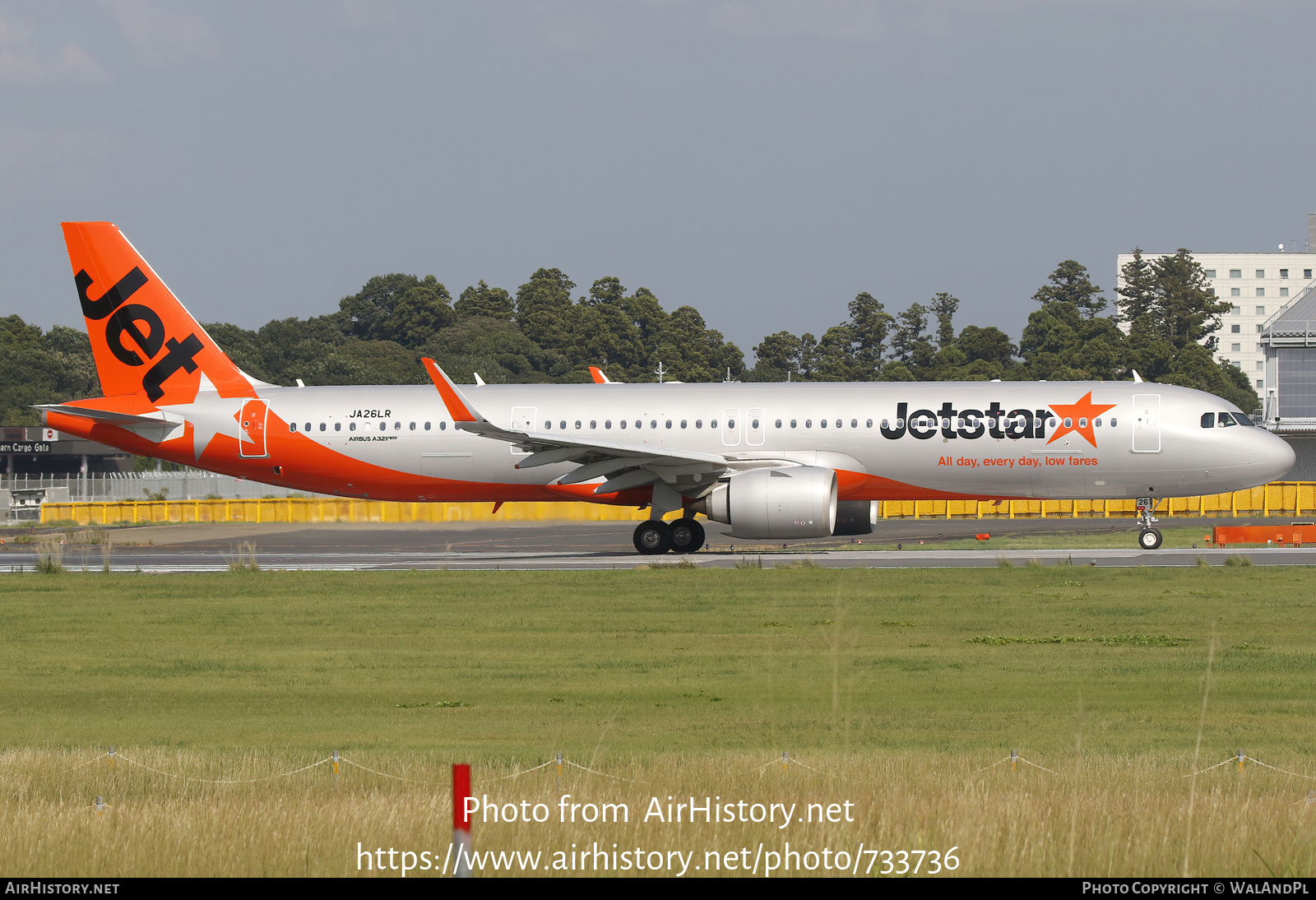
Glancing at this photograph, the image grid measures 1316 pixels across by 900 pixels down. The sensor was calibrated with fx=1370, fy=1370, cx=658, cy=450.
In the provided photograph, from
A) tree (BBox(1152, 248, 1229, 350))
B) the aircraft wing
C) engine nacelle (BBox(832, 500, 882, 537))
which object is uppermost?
tree (BBox(1152, 248, 1229, 350))

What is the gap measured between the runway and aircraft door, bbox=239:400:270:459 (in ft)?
8.65

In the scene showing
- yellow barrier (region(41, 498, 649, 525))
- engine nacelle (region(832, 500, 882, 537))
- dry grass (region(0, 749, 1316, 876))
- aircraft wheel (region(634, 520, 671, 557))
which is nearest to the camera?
dry grass (region(0, 749, 1316, 876))

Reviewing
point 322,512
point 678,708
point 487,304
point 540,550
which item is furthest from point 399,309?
point 678,708

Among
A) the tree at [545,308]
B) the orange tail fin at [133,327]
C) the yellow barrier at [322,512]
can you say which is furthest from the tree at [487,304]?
the orange tail fin at [133,327]

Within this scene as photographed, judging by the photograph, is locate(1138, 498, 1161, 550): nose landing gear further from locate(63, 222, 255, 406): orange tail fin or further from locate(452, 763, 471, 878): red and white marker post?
locate(452, 763, 471, 878): red and white marker post

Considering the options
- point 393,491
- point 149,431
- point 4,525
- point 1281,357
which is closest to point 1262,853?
point 393,491

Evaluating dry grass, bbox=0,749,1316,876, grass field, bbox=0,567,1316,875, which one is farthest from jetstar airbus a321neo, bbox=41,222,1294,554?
dry grass, bbox=0,749,1316,876

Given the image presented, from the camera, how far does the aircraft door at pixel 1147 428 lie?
31453 mm

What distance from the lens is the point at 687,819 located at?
9.02 metres

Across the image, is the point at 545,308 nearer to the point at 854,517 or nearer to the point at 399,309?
the point at 399,309

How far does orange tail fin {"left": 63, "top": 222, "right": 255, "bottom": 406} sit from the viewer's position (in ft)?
113

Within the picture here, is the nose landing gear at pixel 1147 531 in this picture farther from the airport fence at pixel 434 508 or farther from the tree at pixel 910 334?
the tree at pixel 910 334

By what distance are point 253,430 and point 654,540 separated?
34.1 feet

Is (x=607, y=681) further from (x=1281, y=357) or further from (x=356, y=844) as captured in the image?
(x=1281, y=357)
